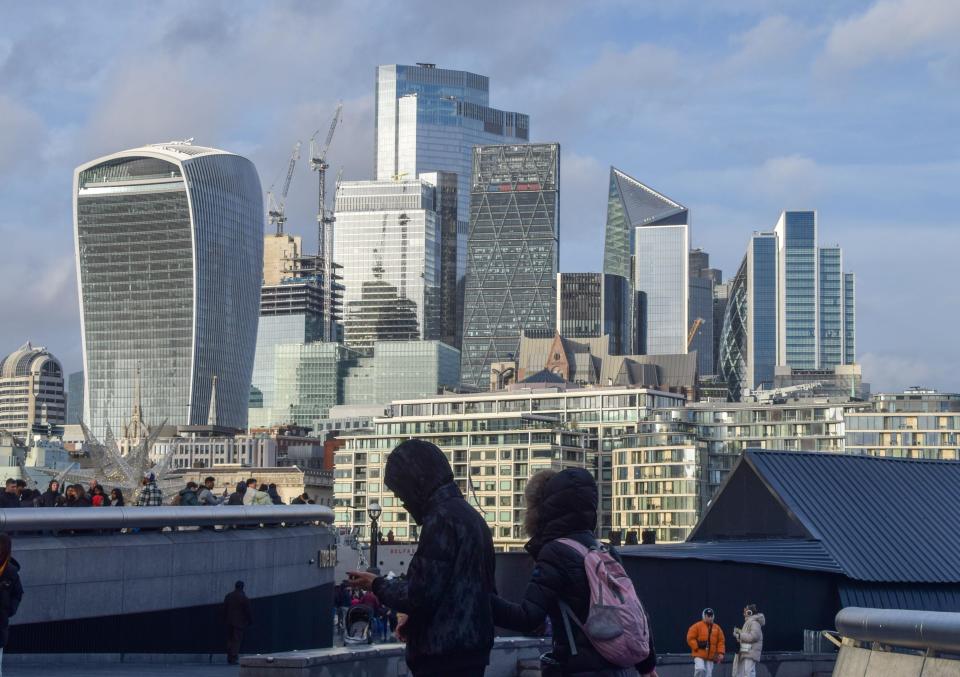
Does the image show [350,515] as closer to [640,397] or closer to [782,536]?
[640,397]

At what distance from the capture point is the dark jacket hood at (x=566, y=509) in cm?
992

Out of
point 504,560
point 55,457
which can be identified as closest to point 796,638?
point 504,560

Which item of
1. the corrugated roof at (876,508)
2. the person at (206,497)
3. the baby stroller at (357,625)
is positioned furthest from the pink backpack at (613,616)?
the corrugated roof at (876,508)

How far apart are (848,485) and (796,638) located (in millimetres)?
6767

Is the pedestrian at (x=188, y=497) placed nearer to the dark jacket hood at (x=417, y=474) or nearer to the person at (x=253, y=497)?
the person at (x=253, y=497)

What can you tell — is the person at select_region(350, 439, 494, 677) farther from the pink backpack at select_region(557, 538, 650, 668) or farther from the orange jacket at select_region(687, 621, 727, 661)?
the orange jacket at select_region(687, 621, 727, 661)

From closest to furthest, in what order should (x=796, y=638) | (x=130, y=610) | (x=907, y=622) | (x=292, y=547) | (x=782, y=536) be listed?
(x=907, y=622), (x=130, y=610), (x=292, y=547), (x=796, y=638), (x=782, y=536)

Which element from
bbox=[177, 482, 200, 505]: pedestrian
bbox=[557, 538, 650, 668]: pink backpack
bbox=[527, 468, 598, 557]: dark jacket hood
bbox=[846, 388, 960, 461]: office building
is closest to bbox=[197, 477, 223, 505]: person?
bbox=[177, 482, 200, 505]: pedestrian

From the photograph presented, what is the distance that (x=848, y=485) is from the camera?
42594 millimetres

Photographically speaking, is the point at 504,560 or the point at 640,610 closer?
the point at 640,610

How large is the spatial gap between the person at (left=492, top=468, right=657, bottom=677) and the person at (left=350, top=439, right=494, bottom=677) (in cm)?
23

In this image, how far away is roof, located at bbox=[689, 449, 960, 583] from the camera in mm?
39281

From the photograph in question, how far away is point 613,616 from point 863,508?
33387 mm

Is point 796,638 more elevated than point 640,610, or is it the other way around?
point 640,610
